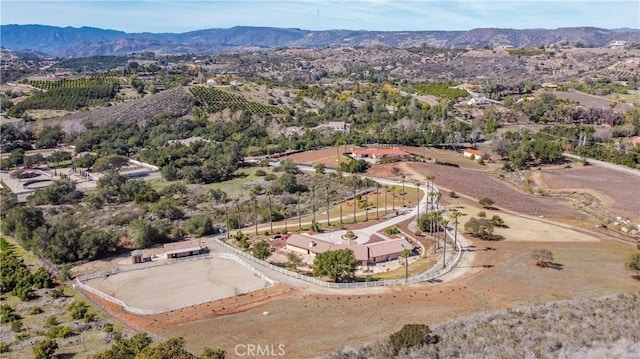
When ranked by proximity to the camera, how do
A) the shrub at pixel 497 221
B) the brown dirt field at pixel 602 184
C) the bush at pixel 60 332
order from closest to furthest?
the bush at pixel 60 332 < the shrub at pixel 497 221 < the brown dirt field at pixel 602 184

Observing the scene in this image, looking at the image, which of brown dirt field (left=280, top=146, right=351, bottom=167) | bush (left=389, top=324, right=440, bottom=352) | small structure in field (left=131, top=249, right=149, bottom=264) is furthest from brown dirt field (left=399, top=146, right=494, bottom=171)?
bush (left=389, top=324, right=440, bottom=352)

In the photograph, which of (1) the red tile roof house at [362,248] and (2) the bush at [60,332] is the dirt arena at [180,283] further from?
(1) the red tile roof house at [362,248]

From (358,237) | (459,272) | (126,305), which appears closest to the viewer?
(126,305)

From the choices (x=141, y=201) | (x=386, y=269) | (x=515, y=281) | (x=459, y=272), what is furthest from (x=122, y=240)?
(x=515, y=281)

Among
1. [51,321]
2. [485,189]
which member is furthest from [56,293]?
[485,189]

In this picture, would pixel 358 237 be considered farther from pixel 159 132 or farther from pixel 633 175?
pixel 159 132

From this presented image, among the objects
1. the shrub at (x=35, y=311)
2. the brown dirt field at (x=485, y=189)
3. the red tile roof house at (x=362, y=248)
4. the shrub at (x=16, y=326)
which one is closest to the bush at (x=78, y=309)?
the shrub at (x=35, y=311)
